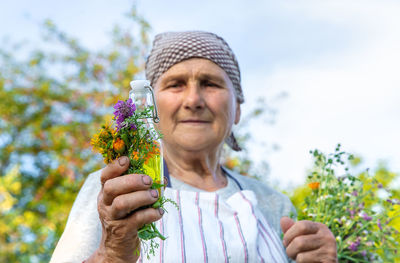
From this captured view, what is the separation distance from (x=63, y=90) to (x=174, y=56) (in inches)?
189

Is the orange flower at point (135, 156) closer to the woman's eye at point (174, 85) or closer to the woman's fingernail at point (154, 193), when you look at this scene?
the woman's fingernail at point (154, 193)

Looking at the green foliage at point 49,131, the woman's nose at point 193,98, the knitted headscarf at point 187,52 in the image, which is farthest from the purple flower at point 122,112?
the green foliage at point 49,131

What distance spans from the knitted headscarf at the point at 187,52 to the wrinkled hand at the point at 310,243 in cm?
100

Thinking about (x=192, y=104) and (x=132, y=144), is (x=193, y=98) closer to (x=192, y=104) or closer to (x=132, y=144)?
(x=192, y=104)

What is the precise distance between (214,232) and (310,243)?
506 mm

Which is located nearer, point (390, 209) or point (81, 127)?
point (390, 209)

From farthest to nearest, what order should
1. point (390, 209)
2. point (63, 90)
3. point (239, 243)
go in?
point (63, 90) → point (390, 209) → point (239, 243)

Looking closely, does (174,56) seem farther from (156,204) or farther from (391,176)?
(391,176)

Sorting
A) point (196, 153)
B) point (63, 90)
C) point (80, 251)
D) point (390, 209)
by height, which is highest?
point (63, 90)

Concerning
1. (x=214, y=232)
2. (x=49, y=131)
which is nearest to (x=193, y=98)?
(x=214, y=232)

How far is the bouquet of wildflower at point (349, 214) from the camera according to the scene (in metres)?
2.39

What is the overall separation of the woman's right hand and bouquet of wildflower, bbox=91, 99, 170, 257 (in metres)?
0.03

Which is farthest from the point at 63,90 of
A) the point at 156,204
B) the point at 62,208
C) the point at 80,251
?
the point at 156,204

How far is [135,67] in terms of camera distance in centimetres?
633
